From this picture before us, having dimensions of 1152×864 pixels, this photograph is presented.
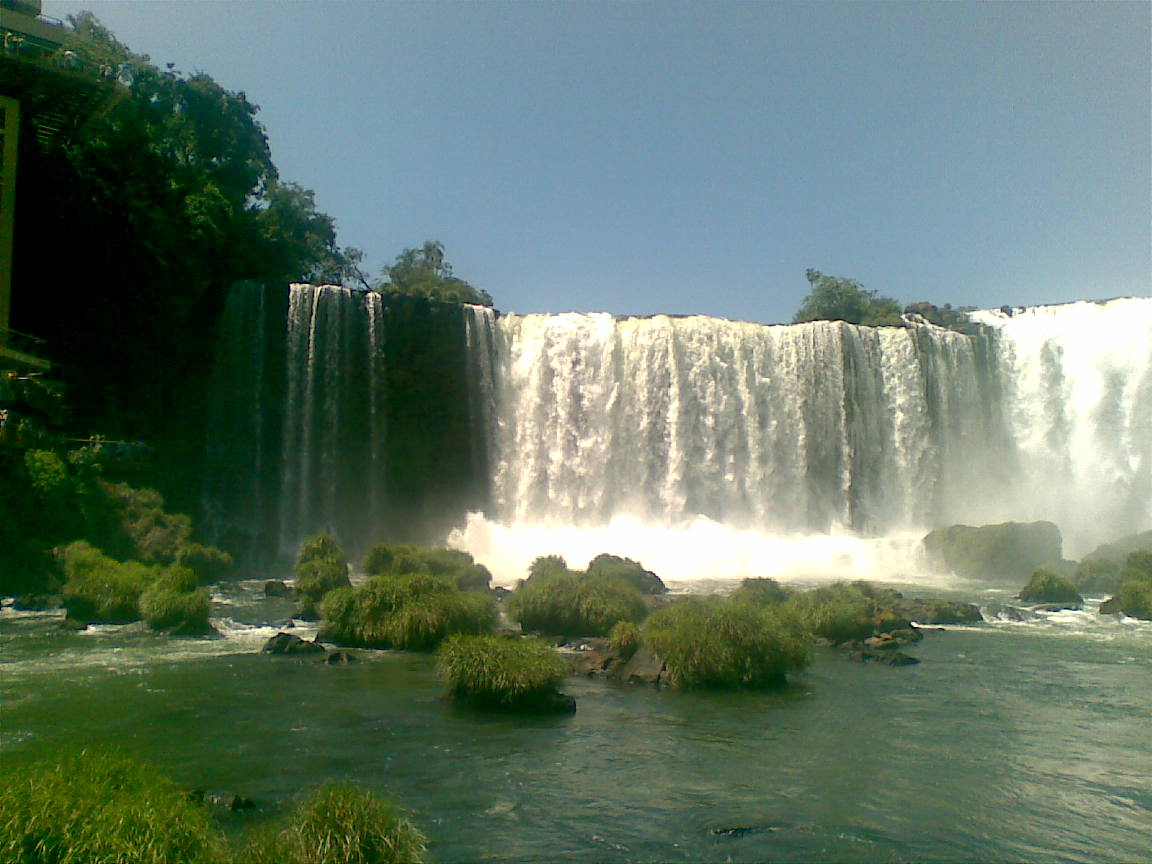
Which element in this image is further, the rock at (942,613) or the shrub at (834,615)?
the rock at (942,613)

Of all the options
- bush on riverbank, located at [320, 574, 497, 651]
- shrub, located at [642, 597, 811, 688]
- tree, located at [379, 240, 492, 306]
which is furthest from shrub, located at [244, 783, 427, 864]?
tree, located at [379, 240, 492, 306]

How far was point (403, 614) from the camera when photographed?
16.2 m

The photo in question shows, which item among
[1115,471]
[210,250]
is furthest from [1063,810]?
[1115,471]

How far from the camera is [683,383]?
3734cm

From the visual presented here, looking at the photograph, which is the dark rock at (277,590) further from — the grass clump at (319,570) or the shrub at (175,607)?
the shrub at (175,607)

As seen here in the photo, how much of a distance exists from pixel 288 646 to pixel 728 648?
23.6 feet

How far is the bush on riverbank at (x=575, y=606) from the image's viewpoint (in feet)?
58.0

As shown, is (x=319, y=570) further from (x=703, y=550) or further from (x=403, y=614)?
(x=703, y=550)

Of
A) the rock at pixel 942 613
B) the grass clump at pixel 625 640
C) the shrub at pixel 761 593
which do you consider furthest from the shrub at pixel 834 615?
the grass clump at pixel 625 640

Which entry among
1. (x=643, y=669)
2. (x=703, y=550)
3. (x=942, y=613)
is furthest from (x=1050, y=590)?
(x=643, y=669)

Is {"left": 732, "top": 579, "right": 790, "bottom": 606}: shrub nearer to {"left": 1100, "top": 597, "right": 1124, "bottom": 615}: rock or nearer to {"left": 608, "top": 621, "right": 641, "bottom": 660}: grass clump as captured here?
{"left": 608, "top": 621, "right": 641, "bottom": 660}: grass clump

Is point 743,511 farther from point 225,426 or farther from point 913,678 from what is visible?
point 913,678

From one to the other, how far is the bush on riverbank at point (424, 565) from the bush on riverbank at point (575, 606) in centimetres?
517

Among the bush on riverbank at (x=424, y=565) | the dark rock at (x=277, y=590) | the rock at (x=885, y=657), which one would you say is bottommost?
the rock at (x=885, y=657)
